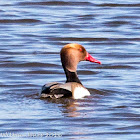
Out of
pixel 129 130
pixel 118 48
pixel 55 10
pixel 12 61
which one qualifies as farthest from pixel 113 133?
pixel 55 10

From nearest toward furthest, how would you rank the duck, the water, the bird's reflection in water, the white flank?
the water
the bird's reflection in water
the duck
the white flank

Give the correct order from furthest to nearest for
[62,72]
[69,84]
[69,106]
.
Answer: [62,72], [69,84], [69,106]

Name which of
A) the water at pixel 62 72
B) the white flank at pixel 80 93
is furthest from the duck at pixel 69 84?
the water at pixel 62 72

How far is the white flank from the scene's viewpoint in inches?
448

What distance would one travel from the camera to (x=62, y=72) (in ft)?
45.4

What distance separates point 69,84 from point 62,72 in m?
2.42

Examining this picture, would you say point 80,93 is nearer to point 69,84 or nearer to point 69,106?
point 69,84

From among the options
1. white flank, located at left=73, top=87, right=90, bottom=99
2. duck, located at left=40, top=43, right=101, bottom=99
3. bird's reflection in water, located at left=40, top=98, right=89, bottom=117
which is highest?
duck, located at left=40, top=43, right=101, bottom=99

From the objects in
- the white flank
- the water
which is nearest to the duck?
the white flank

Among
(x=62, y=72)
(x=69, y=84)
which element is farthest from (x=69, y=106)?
(x=62, y=72)

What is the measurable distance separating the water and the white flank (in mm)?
88

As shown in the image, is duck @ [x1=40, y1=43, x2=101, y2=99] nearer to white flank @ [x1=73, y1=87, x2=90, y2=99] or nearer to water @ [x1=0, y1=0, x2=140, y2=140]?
white flank @ [x1=73, y1=87, x2=90, y2=99]

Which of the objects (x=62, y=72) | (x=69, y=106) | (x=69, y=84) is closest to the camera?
(x=69, y=106)

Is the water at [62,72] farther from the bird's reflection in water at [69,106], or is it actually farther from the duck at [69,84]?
the duck at [69,84]
